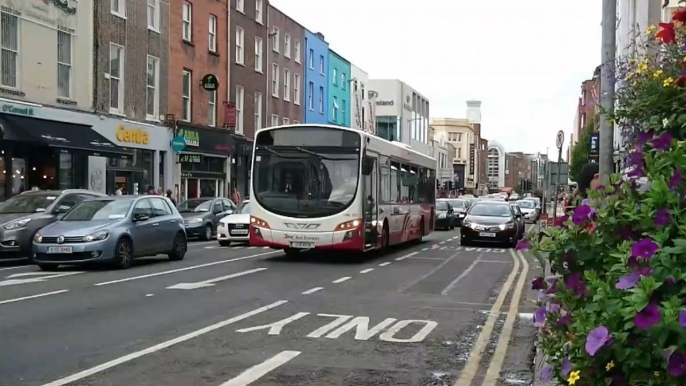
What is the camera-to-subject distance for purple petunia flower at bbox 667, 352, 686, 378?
120 inches

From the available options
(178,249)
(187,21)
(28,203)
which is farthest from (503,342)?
(187,21)

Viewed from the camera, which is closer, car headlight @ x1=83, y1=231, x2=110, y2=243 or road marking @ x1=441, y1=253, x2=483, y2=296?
road marking @ x1=441, y1=253, x2=483, y2=296

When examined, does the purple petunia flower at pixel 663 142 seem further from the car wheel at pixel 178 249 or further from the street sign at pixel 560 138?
the street sign at pixel 560 138

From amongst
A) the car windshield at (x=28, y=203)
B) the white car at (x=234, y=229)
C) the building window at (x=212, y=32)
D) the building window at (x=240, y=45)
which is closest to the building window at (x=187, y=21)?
the building window at (x=212, y=32)

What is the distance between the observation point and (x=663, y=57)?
4711mm

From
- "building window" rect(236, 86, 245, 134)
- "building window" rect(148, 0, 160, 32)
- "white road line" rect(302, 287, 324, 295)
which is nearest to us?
"white road line" rect(302, 287, 324, 295)

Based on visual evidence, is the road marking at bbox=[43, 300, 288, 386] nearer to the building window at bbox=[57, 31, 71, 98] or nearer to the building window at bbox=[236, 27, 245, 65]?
the building window at bbox=[57, 31, 71, 98]

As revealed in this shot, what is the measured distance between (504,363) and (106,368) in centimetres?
386

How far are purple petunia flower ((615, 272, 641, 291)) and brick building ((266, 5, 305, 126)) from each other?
43.5m

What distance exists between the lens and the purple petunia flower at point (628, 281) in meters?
3.25

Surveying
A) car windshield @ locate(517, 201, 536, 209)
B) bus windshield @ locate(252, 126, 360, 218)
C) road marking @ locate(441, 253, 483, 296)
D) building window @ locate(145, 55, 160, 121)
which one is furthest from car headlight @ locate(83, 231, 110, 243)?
car windshield @ locate(517, 201, 536, 209)

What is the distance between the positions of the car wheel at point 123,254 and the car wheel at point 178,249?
206 cm

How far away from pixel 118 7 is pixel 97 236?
1730 centimetres

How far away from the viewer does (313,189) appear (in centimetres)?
1798
